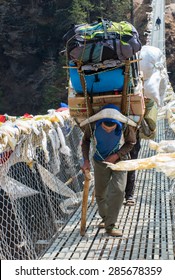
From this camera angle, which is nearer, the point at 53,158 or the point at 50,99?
the point at 53,158

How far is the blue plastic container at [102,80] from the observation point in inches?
87.7

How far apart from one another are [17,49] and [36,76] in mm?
1415

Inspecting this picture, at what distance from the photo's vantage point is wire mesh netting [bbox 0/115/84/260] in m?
2.34

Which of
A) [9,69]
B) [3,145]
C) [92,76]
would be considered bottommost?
[9,69]

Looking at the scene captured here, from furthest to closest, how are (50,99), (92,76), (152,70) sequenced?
(50,99) → (152,70) → (92,76)

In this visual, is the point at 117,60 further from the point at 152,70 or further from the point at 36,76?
the point at 36,76

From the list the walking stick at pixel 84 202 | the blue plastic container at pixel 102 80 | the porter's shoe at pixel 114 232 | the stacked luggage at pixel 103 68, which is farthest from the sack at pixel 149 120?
the porter's shoe at pixel 114 232

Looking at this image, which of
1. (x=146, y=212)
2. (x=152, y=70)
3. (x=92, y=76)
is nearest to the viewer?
(x=92, y=76)

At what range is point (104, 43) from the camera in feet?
6.97

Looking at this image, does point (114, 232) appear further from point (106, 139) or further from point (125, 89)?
point (125, 89)

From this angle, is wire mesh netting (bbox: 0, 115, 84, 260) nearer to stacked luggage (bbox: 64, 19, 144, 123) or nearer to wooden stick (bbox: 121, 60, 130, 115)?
stacked luggage (bbox: 64, 19, 144, 123)

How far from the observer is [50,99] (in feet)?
61.0

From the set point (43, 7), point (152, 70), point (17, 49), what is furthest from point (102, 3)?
point (152, 70)

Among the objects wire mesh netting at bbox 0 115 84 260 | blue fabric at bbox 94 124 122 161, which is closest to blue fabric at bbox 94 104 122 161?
blue fabric at bbox 94 124 122 161
